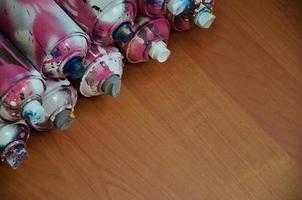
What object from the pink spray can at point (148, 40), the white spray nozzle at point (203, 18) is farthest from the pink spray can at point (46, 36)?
the white spray nozzle at point (203, 18)

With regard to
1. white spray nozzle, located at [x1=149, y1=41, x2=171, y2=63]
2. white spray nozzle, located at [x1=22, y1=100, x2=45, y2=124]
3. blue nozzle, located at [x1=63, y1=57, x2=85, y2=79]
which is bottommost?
white spray nozzle, located at [x1=149, y1=41, x2=171, y2=63]

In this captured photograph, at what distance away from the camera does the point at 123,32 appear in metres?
0.78

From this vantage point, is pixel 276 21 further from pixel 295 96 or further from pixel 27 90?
pixel 27 90

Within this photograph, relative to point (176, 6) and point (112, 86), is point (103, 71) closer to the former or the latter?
point (112, 86)

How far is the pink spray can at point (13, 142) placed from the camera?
0.73 metres

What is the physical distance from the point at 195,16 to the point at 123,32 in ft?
0.57

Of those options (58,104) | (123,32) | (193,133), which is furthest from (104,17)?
(193,133)

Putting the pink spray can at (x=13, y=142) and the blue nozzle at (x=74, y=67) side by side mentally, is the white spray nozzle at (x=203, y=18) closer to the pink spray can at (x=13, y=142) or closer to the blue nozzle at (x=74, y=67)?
the blue nozzle at (x=74, y=67)

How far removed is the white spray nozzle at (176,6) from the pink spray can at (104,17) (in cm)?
6

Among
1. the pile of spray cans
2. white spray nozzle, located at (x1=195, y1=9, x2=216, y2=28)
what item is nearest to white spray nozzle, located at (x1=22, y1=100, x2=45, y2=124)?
the pile of spray cans

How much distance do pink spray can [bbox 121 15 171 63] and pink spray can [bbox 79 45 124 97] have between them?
4 centimetres

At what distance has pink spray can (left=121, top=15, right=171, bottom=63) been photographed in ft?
2.73

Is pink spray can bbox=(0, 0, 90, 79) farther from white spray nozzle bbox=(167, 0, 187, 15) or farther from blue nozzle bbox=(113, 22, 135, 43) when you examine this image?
white spray nozzle bbox=(167, 0, 187, 15)

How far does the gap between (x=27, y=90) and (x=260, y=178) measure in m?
0.41
